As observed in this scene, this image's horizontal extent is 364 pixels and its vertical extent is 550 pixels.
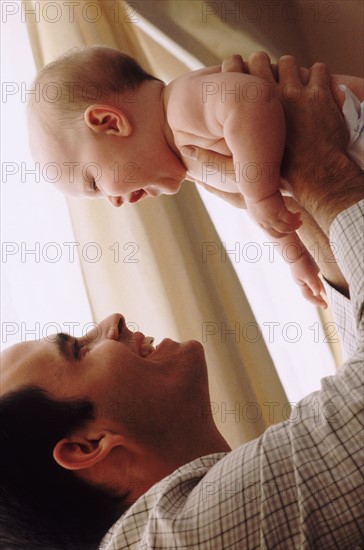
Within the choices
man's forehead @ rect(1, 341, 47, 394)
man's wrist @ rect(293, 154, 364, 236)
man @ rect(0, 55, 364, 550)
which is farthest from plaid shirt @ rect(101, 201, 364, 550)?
man's forehead @ rect(1, 341, 47, 394)

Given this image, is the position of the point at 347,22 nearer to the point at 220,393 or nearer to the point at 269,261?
the point at 269,261

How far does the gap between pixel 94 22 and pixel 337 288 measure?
111cm

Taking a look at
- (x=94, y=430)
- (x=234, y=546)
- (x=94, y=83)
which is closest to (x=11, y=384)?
(x=94, y=430)

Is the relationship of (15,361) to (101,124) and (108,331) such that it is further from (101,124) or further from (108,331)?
(101,124)

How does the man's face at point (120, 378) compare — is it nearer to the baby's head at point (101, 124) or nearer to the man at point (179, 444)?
the man at point (179, 444)

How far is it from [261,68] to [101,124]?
1.13 ft

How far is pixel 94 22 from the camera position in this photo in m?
1.86

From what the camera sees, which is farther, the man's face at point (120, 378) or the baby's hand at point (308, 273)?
the baby's hand at point (308, 273)

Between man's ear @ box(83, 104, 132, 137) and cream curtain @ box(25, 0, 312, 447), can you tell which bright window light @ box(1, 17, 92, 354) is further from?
man's ear @ box(83, 104, 132, 137)

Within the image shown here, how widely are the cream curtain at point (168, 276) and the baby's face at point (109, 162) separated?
13.0 inches

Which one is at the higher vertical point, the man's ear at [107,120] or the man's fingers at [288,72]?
the man's ear at [107,120]

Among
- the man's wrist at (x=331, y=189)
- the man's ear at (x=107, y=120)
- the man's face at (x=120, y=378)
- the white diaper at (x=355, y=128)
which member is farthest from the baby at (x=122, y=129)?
the man's face at (x=120, y=378)

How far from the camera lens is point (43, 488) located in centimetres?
116

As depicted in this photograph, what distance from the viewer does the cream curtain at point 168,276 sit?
175 centimetres
